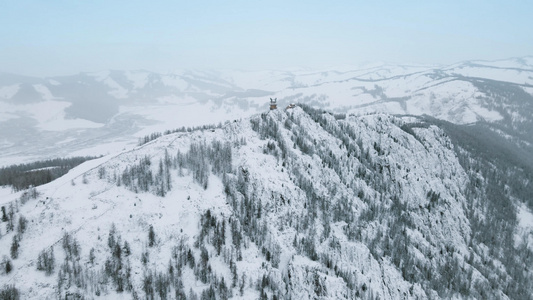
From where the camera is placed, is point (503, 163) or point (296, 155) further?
point (503, 163)

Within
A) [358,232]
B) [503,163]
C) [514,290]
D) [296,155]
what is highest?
[296,155]

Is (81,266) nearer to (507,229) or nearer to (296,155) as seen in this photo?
(296,155)

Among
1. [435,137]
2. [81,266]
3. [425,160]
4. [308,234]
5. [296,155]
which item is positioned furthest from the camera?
[435,137]

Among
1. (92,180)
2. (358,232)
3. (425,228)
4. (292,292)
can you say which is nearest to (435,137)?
(425,228)

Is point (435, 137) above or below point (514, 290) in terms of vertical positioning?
above

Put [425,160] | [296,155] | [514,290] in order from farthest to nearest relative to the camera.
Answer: [425,160] < [514,290] < [296,155]

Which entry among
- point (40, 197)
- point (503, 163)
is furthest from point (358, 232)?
point (503, 163)
